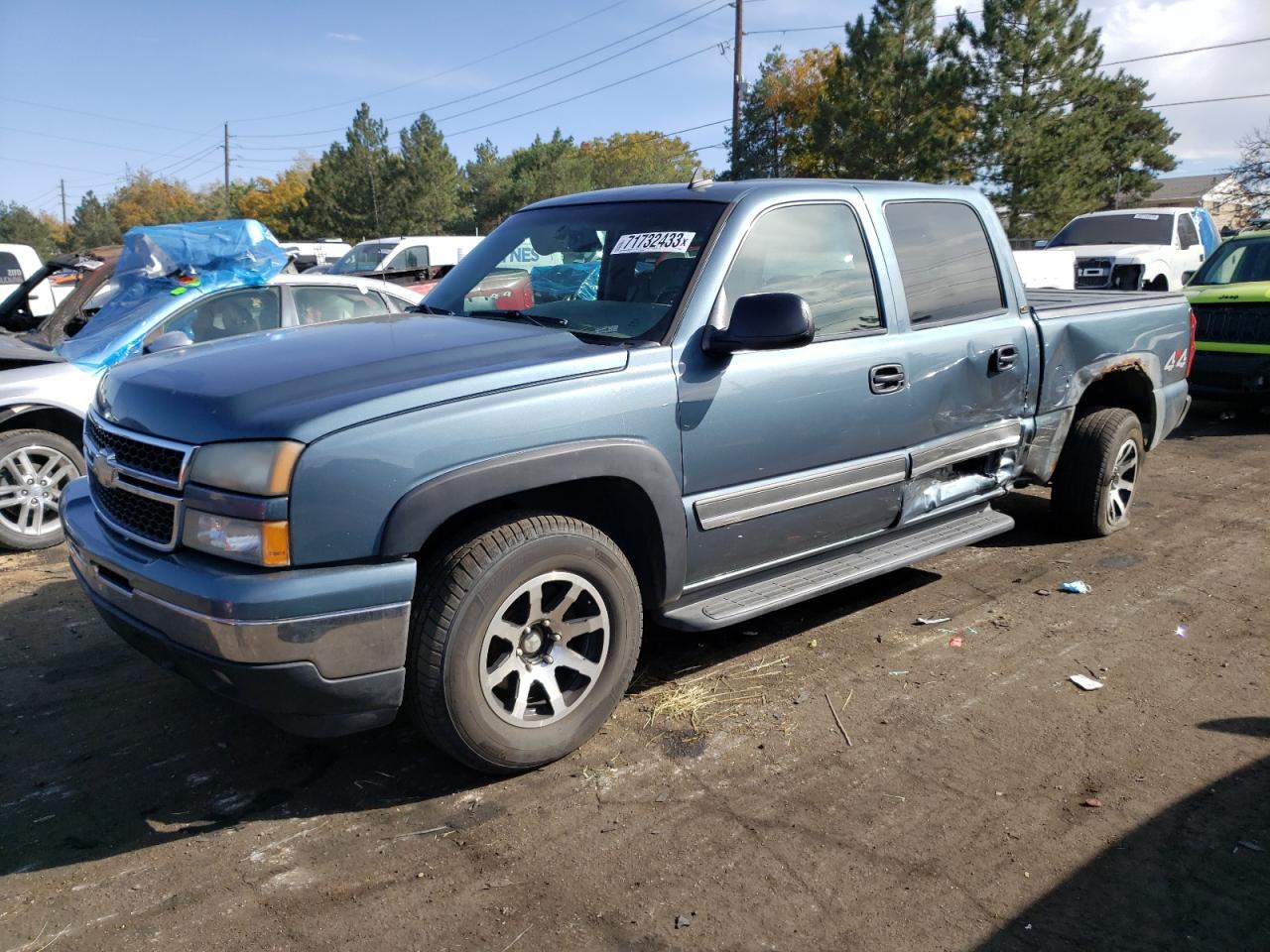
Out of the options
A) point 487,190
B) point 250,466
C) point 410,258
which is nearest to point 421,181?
point 487,190

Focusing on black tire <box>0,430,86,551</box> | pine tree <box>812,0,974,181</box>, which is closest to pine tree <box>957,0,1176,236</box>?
pine tree <box>812,0,974,181</box>

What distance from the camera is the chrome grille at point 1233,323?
909cm

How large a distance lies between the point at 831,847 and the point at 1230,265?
32.5ft

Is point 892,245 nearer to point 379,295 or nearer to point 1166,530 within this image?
point 1166,530

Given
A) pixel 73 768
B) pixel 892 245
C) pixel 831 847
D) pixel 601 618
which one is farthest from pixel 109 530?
pixel 892 245

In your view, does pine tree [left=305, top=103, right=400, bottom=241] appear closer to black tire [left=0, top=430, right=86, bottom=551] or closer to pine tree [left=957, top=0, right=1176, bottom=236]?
pine tree [left=957, top=0, right=1176, bottom=236]

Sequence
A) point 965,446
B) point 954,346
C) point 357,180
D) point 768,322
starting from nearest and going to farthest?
point 768,322
point 954,346
point 965,446
point 357,180

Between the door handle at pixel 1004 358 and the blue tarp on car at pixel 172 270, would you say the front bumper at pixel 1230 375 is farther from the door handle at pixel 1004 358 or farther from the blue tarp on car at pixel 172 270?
the blue tarp on car at pixel 172 270

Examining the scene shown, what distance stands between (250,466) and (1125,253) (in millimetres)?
15864

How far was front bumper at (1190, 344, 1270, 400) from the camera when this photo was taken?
907cm

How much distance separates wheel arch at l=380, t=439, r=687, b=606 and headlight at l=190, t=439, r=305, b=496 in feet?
1.04

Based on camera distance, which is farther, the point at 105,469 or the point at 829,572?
the point at 829,572

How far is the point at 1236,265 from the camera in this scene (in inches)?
A: 404

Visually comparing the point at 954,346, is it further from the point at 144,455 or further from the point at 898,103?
the point at 898,103
